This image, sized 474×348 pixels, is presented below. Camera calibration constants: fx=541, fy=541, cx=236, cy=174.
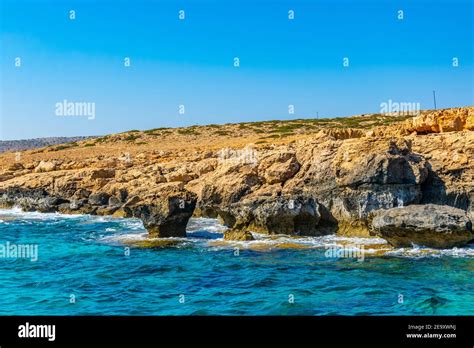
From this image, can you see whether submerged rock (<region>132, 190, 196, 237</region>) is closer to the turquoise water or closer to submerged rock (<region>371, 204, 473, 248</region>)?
the turquoise water

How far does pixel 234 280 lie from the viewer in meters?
19.1

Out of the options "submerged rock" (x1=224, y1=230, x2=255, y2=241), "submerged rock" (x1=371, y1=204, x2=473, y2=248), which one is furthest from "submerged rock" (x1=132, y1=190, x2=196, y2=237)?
"submerged rock" (x1=371, y1=204, x2=473, y2=248)

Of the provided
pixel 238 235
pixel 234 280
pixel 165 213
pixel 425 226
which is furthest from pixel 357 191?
pixel 234 280

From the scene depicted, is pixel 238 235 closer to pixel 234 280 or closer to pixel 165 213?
pixel 165 213

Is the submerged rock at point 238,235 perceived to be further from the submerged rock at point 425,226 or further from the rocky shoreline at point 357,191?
the submerged rock at point 425,226

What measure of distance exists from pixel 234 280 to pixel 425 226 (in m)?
8.43

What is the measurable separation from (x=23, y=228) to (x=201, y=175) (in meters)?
15.2

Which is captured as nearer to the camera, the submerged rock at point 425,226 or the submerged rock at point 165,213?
the submerged rock at point 425,226

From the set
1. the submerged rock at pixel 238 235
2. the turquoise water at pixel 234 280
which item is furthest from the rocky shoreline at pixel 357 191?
the turquoise water at pixel 234 280

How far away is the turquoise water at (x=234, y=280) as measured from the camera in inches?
621

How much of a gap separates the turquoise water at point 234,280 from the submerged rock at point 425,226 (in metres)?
0.60

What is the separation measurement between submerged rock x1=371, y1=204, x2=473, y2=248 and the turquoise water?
60 cm
